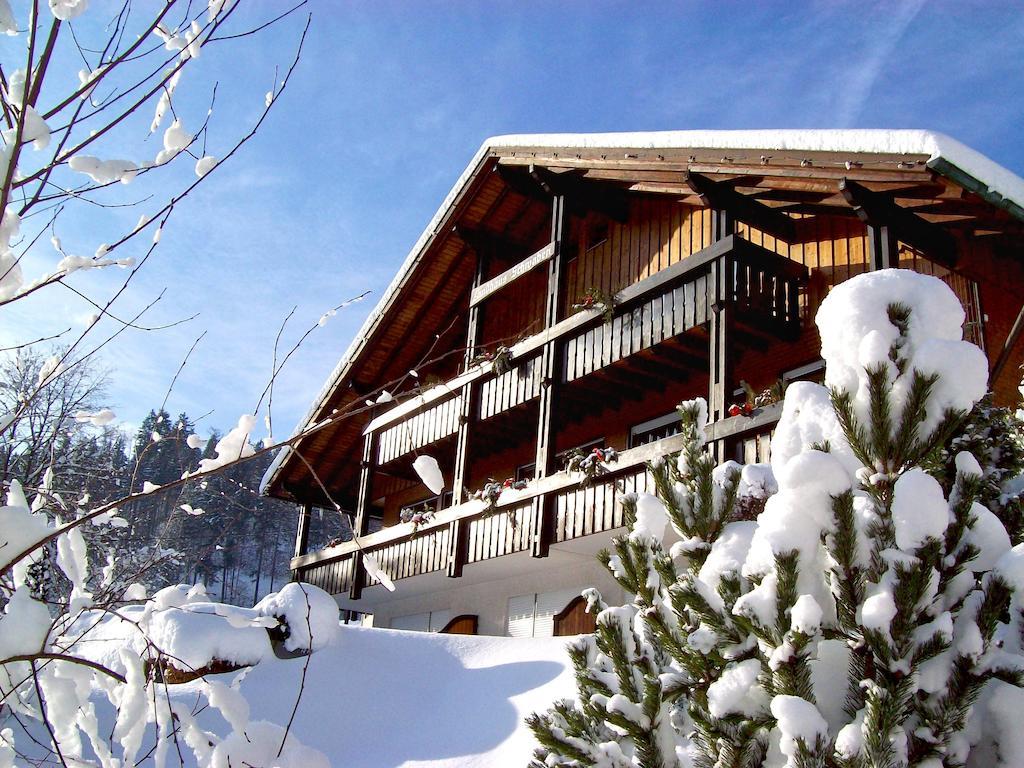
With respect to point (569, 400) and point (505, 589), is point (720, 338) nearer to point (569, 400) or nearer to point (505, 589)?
point (569, 400)

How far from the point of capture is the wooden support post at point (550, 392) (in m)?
12.5

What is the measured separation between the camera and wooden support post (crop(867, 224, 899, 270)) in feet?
32.0

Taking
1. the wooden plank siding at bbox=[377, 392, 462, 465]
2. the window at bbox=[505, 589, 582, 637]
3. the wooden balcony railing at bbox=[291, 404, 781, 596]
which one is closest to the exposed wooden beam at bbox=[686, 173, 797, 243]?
the wooden balcony railing at bbox=[291, 404, 781, 596]

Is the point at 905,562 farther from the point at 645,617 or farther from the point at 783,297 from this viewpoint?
the point at 783,297

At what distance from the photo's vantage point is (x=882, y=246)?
389 inches

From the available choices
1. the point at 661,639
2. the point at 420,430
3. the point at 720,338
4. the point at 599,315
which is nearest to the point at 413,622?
the point at 420,430

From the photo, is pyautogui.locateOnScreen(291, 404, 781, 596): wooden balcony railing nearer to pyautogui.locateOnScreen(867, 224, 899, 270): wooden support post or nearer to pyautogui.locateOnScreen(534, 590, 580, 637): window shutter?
pyautogui.locateOnScreen(534, 590, 580, 637): window shutter

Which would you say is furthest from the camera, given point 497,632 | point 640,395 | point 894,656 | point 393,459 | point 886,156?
point 393,459

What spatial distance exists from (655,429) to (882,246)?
5210 mm

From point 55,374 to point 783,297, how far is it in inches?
386

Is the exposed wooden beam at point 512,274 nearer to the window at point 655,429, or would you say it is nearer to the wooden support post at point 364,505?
the window at point 655,429

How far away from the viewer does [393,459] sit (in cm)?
1750

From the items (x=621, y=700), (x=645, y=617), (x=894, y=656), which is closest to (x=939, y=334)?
(x=894, y=656)

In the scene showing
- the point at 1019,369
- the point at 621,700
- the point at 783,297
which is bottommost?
the point at 621,700
